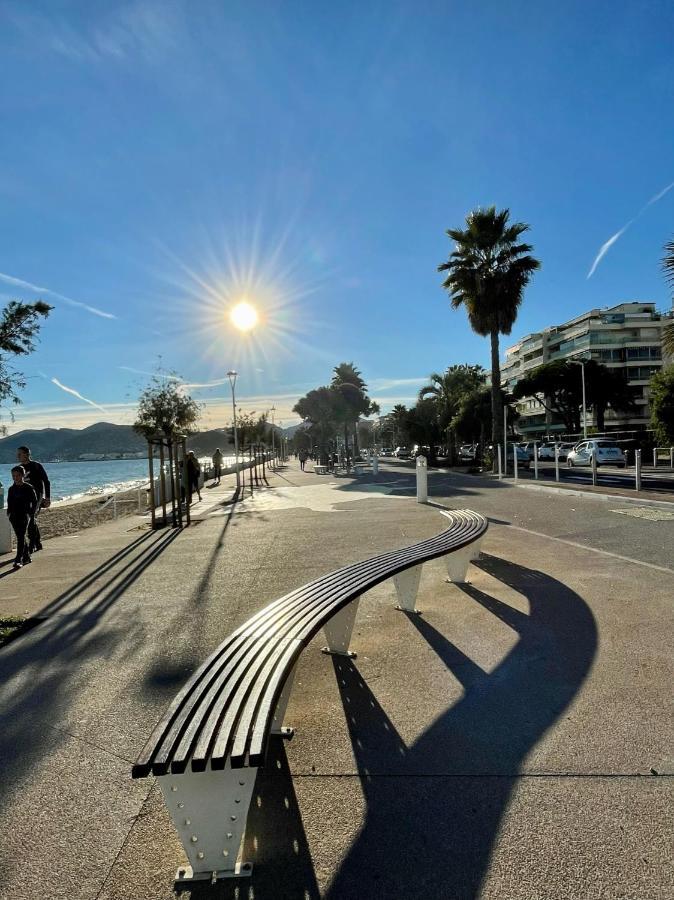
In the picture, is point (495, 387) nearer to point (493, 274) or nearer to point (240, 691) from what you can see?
point (493, 274)

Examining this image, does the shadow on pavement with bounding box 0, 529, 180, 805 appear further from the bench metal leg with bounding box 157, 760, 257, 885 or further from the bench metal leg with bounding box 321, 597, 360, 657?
the bench metal leg with bounding box 321, 597, 360, 657

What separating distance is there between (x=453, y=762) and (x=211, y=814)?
122cm

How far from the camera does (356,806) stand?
2.47m

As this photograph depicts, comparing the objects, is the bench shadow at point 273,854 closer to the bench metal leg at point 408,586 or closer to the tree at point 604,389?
the bench metal leg at point 408,586

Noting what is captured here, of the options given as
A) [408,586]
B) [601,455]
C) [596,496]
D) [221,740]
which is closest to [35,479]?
[408,586]

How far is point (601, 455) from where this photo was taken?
105 feet

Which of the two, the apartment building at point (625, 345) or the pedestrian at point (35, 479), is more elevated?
the apartment building at point (625, 345)

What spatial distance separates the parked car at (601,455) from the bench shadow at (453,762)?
95.7 ft

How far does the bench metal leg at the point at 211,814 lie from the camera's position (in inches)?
82.9

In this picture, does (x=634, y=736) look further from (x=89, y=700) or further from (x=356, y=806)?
(x=89, y=700)

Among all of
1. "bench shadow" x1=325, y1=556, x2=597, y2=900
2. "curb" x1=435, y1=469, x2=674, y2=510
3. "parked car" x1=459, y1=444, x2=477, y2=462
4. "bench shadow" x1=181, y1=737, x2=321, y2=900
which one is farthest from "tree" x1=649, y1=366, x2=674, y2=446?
"bench shadow" x1=181, y1=737, x2=321, y2=900

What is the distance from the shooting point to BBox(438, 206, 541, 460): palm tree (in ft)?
91.2

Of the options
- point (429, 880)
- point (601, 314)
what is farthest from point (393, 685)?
point (601, 314)

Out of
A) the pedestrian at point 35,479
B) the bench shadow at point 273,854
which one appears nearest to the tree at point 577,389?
the pedestrian at point 35,479
